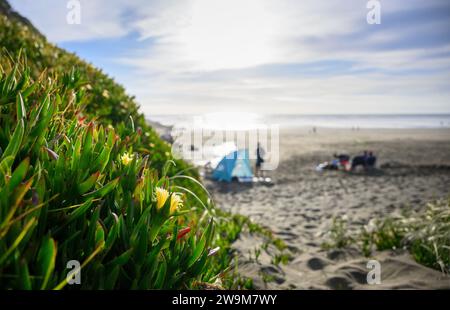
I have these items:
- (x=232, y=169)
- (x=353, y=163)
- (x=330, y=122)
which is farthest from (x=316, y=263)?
(x=330, y=122)

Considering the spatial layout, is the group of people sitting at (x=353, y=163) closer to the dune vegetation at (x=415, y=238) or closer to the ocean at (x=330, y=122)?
the dune vegetation at (x=415, y=238)

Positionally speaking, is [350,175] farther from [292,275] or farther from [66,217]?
[66,217]

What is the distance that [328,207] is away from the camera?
10141 millimetres

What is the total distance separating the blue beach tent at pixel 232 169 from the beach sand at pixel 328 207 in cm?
45

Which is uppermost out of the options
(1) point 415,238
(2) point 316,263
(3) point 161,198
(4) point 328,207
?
(3) point 161,198

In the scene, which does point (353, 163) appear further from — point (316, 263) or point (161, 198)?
point (161, 198)

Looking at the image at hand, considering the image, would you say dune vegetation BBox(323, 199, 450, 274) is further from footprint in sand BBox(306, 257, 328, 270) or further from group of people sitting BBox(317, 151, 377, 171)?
group of people sitting BBox(317, 151, 377, 171)

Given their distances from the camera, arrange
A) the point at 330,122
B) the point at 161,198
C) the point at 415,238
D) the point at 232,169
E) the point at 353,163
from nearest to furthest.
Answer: the point at 161,198 → the point at 415,238 → the point at 232,169 → the point at 353,163 → the point at 330,122

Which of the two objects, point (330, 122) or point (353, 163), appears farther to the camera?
point (330, 122)

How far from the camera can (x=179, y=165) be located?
660cm

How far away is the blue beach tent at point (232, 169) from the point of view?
597 inches

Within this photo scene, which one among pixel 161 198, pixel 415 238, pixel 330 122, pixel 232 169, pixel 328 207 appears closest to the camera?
pixel 161 198

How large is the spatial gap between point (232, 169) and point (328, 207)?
5656 millimetres
